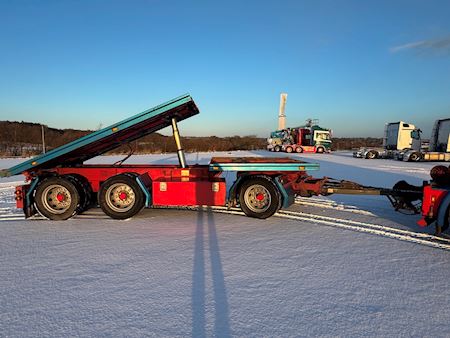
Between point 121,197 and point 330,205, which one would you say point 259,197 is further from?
point 121,197

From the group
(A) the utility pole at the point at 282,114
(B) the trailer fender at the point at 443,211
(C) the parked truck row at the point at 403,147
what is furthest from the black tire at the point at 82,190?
(A) the utility pole at the point at 282,114

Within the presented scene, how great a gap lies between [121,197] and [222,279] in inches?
146

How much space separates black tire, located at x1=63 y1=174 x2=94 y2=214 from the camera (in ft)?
21.5

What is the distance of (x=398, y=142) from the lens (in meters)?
26.0

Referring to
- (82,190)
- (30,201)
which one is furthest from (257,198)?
(30,201)

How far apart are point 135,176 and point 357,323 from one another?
5079 mm

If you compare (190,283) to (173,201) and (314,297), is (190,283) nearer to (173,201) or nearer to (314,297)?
(314,297)

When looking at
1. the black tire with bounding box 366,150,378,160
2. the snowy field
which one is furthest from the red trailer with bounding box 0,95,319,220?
the black tire with bounding box 366,150,378,160

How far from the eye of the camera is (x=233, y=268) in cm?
391

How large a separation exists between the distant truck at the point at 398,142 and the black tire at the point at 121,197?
24.5 metres

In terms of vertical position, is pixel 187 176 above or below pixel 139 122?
below

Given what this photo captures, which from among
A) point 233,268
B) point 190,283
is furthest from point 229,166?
point 190,283

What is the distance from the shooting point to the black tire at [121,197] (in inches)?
251

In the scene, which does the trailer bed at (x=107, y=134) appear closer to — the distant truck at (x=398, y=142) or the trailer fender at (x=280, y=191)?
the trailer fender at (x=280, y=191)
